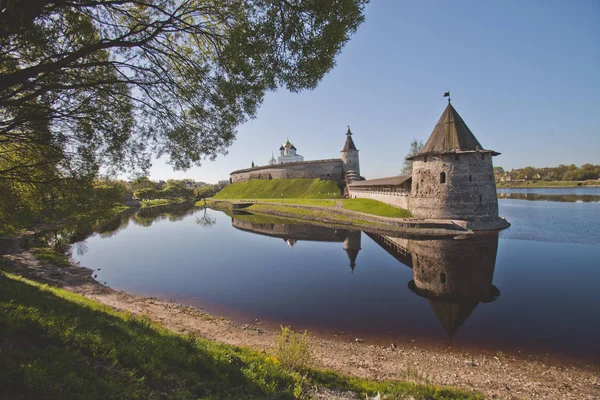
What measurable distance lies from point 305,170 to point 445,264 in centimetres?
5350

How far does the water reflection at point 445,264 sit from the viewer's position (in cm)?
1055

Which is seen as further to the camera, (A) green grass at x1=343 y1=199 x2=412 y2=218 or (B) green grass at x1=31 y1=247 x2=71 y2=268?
(A) green grass at x1=343 y1=199 x2=412 y2=218

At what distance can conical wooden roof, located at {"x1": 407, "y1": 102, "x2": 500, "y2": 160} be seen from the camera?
24.9m

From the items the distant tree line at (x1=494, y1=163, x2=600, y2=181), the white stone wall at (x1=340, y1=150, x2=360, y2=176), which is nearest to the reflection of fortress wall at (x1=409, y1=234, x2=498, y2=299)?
the white stone wall at (x1=340, y1=150, x2=360, y2=176)

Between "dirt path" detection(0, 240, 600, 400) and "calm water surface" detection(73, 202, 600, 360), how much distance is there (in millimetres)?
647

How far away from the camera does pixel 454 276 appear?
13.5m

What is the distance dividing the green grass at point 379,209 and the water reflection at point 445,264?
5.48 m

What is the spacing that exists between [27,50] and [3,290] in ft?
15.2

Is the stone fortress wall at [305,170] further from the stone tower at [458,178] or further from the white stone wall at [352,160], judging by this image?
the stone tower at [458,178]

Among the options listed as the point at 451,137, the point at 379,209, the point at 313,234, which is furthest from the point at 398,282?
the point at 379,209

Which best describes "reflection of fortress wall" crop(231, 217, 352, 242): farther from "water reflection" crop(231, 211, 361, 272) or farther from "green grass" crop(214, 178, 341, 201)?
"green grass" crop(214, 178, 341, 201)

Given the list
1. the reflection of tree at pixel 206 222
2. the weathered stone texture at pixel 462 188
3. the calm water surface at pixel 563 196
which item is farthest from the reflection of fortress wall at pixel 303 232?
the calm water surface at pixel 563 196

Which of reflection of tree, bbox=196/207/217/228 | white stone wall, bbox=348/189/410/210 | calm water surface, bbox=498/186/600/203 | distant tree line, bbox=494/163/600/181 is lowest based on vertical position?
reflection of tree, bbox=196/207/217/228

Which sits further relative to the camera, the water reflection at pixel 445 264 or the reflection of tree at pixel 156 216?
the reflection of tree at pixel 156 216
